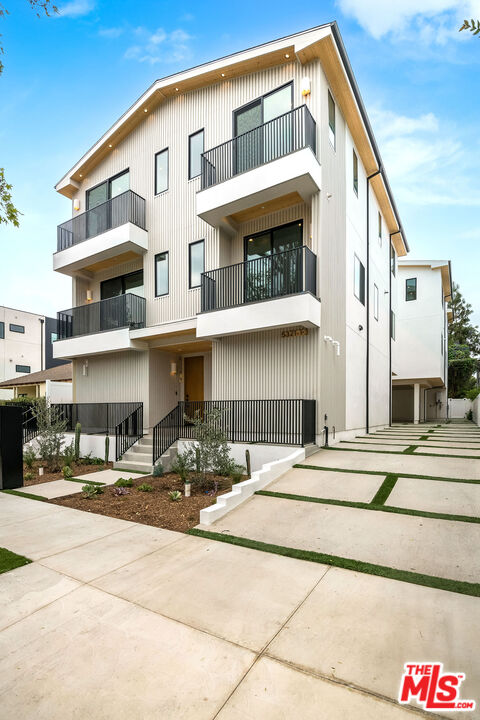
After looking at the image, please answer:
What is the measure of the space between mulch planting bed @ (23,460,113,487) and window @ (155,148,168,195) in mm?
9635

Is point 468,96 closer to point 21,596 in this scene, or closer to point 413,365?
point 21,596

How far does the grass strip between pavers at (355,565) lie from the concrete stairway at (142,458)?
5.04m

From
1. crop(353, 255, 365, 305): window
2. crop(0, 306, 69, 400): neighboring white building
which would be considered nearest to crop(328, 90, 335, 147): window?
crop(353, 255, 365, 305): window

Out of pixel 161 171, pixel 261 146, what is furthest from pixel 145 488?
pixel 161 171

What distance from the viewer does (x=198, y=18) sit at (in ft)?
19.0

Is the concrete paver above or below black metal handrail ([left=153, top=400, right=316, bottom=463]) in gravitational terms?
below

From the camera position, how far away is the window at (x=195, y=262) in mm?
12055

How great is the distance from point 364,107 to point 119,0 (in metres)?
9.21

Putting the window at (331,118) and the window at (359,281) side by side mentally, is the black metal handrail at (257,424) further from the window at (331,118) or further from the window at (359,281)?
the window at (331,118)

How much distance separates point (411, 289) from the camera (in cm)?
2362

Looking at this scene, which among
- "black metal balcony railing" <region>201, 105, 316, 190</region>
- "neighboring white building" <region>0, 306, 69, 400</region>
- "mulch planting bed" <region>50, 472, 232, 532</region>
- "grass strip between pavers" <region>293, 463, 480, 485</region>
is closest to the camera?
"mulch planting bed" <region>50, 472, 232, 532</region>

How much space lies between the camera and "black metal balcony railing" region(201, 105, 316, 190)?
9.56 metres
